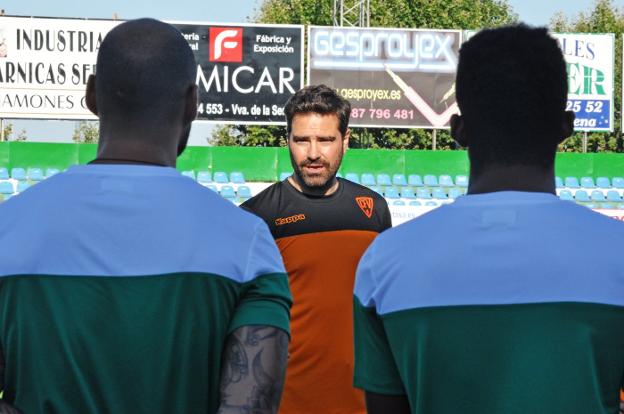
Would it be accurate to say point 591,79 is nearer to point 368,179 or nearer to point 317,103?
point 368,179

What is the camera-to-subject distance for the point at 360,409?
4422 millimetres

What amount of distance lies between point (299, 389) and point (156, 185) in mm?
2463

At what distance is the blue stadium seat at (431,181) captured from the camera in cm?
2333

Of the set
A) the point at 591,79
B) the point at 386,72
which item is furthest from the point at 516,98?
the point at 591,79

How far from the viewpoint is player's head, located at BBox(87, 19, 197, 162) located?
220 cm

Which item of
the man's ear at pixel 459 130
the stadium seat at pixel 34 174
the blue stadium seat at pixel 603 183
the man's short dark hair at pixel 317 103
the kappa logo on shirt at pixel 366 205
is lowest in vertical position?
the blue stadium seat at pixel 603 183

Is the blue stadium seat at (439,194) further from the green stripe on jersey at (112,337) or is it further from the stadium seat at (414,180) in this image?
the green stripe on jersey at (112,337)

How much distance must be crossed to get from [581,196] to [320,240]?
20.0 m

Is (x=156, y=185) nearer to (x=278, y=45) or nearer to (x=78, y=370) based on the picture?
(x=78, y=370)

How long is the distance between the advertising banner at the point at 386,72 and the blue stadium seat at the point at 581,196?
378 cm

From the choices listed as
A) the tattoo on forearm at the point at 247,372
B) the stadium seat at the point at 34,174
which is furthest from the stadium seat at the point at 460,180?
the tattoo on forearm at the point at 247,372

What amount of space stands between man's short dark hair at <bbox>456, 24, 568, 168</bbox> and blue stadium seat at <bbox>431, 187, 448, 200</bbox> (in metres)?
21.0

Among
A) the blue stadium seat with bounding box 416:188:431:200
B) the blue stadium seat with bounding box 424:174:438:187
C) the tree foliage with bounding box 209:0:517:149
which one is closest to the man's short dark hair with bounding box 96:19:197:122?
the blue stadium seat with bounding box 416:188:431:200

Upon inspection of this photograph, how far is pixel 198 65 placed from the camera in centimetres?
2425
